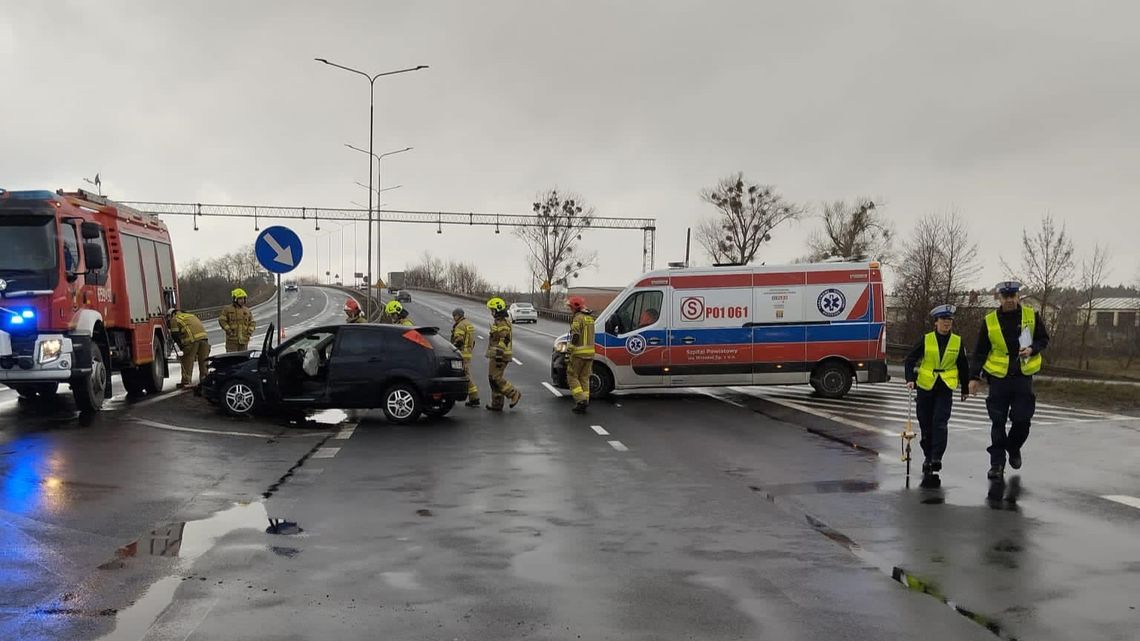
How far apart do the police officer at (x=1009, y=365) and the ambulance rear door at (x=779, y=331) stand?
788 cm

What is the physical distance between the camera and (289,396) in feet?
43.4

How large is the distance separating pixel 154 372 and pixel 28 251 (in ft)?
14.2

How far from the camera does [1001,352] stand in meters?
8.94

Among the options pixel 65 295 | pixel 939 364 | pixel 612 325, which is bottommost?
pixel 939 364

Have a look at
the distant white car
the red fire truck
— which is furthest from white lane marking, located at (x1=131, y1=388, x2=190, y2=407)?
the distant white car

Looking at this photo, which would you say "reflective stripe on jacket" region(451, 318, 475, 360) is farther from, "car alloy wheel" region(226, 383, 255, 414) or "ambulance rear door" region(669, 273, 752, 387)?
"ambulance rear door" region(669, 273, 752, 387)

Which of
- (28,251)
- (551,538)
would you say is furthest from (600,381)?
(551,538)

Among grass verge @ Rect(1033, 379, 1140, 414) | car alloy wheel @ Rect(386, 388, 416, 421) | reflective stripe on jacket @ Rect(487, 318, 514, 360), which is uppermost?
reflective stripe on jacket @ Rect(487, 318, 514, 360)

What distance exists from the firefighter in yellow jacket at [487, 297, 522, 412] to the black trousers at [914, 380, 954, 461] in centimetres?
717

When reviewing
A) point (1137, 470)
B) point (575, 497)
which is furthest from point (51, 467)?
point (1137, 470)

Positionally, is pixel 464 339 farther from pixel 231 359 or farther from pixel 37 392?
pixel 37 392

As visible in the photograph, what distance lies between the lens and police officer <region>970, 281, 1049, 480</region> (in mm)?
8797

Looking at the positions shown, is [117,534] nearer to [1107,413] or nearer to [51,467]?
[51,467]

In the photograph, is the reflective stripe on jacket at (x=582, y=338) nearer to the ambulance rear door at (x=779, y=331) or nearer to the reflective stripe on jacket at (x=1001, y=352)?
the ambulance rear door at (x=779, y=331)
